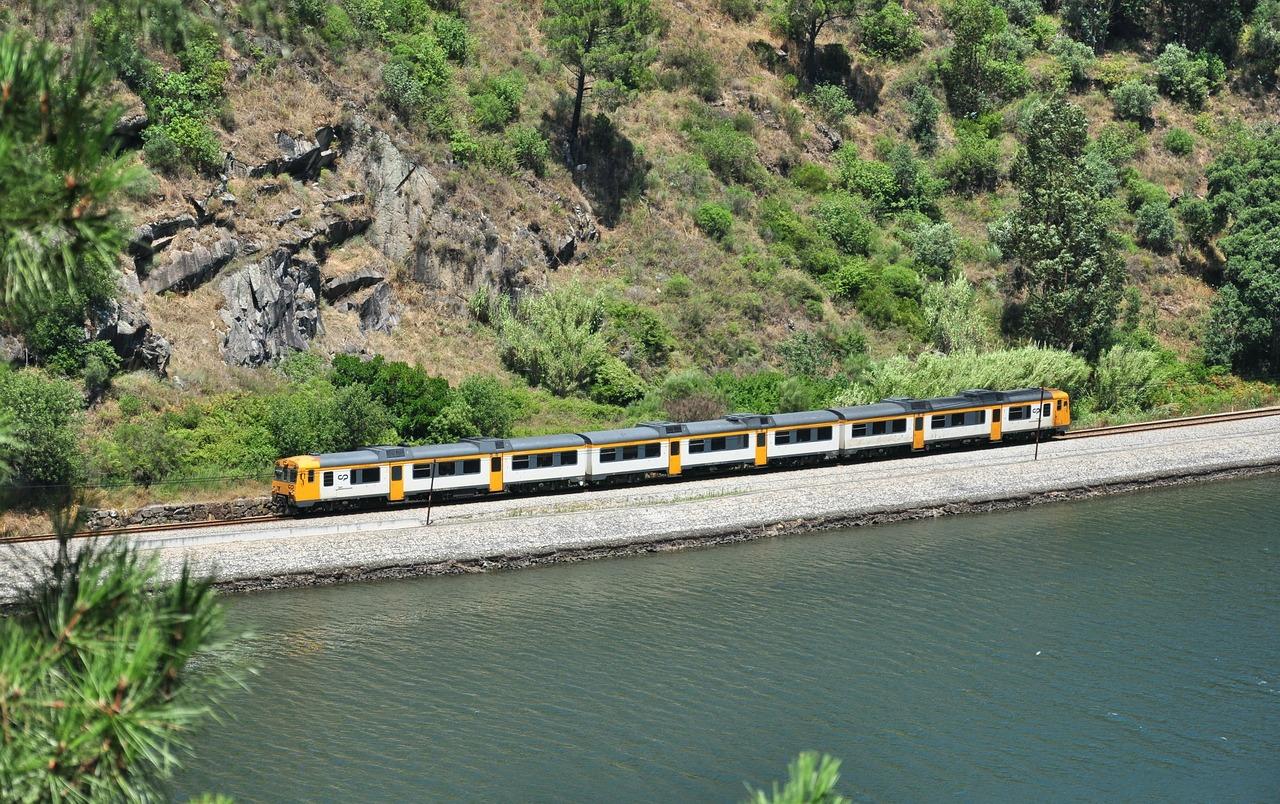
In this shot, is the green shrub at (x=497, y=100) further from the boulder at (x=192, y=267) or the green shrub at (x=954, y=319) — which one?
the green shrub at (x=954, y=319)

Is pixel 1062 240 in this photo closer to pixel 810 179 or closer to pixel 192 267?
pixel 810 179

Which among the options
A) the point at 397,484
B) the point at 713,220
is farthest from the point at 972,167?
the point at 397,484

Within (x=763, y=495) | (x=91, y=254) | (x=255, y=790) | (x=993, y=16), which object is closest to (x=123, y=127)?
(x=763, y=495)

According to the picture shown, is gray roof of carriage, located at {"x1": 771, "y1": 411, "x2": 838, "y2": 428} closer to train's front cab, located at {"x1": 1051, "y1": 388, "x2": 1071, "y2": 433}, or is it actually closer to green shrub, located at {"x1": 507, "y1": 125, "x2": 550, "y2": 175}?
train's front cab, located at {"x1": 1051, "y1": 388, "x2": 1071, "y2": 433}

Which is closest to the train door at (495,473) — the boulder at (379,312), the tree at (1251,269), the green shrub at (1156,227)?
the boulder at (379,312)

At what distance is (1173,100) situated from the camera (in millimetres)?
81875

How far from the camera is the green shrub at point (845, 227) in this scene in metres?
67.0

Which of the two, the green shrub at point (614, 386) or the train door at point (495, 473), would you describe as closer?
the train door at point (495, 473)

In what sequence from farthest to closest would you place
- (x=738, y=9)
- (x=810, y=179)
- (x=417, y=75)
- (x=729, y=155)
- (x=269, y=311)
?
(x=738, y=9) → (x=810, y=179) → (x=729, y=155) → (x=417, y=75) → (x=269, y=311)

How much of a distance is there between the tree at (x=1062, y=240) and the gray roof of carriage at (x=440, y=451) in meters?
29.9

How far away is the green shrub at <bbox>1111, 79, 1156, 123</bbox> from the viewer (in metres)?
78.7

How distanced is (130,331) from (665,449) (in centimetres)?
1911

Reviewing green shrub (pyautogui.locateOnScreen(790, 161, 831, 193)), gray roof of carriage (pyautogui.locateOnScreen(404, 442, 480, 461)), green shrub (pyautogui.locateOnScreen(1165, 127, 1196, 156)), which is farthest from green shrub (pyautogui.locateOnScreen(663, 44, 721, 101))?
gray roof of carriage (pyautogui.locateOnScreen(404, 442, 480, 461))

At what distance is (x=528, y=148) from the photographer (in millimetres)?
61719
